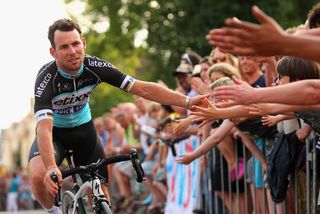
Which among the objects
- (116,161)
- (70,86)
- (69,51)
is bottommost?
(116,161)

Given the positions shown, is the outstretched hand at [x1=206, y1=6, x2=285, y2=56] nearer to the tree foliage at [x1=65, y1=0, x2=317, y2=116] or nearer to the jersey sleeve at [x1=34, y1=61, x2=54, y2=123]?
the jersey sleeve at [x1=34, y1=61, x2=54, y2=123]

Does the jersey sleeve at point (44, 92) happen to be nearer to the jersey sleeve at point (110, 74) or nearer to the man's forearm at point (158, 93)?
the jersey sleeve at point (110, 74)

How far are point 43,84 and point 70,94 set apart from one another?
309 mm

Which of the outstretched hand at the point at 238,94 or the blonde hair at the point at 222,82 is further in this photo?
the blonde hair at the point at 222,82

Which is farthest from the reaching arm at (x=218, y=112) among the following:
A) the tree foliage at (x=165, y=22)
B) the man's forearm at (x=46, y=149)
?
the tree foliage at (x=165, y=22)

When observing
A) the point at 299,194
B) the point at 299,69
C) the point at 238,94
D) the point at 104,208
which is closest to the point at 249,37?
the point at 238,94

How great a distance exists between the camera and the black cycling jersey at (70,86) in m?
8.67

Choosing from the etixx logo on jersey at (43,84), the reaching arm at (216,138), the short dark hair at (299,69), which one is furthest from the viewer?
the reaching arm at (216,138)

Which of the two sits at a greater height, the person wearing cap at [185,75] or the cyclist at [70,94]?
the person wearing cap at [185,75]

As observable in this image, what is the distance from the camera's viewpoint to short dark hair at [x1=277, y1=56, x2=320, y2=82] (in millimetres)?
7309

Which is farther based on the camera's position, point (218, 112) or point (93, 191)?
point (93, 191)

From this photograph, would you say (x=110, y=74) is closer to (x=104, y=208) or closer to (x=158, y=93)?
(x=158, y=93)

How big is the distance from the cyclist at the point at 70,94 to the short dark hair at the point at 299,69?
1.26 meters

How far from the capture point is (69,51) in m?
8.70
